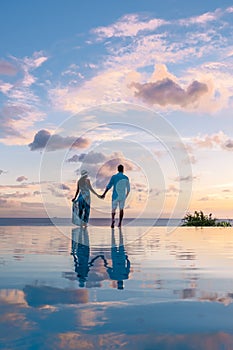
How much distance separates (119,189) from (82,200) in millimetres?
1694

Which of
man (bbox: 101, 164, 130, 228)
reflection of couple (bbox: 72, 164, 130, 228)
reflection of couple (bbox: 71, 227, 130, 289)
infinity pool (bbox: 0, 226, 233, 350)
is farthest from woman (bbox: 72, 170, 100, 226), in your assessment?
infinity pool (bbox: 0, 226, 233, 350)

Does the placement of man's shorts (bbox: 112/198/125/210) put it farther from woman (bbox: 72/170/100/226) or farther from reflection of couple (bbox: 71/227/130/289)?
reflection of couple (bbox: 71/227/130/289)

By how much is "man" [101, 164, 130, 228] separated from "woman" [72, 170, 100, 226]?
0.72 meters

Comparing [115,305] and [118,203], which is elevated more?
[118,203]

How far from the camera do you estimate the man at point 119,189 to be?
1983 centimetres

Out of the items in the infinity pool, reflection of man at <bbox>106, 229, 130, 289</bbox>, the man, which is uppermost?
the man

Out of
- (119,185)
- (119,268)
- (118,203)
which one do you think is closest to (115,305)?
(119,268)

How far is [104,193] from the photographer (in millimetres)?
20109

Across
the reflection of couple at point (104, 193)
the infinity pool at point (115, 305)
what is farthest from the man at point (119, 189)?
the infinity pool at point (115, 305)

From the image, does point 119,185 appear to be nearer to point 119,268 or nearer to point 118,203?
point 118,203

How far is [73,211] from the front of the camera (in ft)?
69.2

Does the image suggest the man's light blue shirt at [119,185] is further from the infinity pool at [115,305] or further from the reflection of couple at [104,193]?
the infinity pool at [115,305]

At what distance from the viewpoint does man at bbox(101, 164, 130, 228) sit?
19.8 m

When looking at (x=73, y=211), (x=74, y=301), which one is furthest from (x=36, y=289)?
(x=73, y=211)
